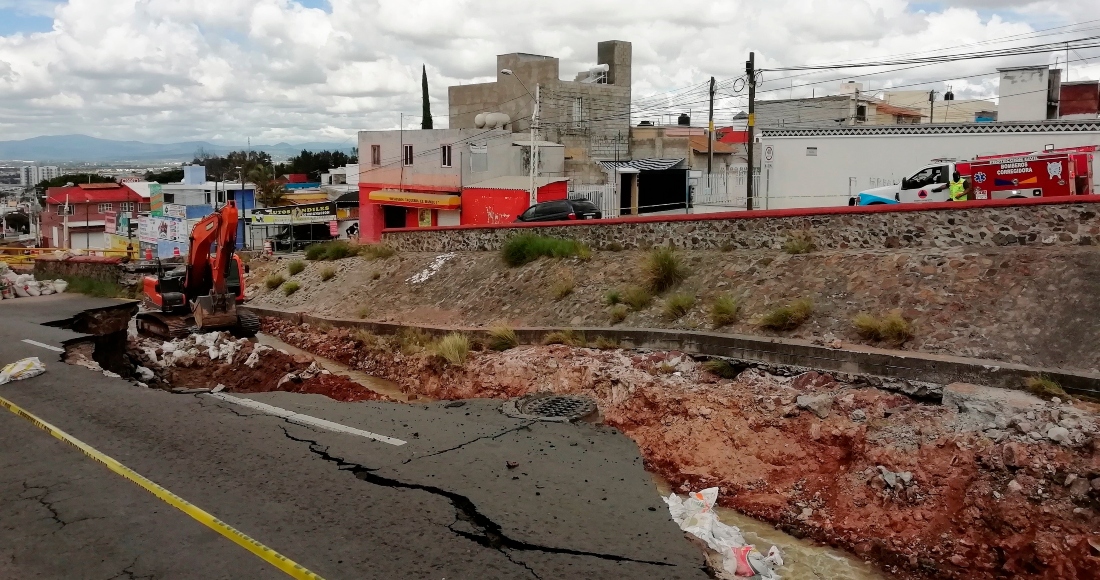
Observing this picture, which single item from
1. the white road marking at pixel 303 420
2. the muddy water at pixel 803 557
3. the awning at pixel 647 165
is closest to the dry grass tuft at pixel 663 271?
the muddy water at pixel 803 557

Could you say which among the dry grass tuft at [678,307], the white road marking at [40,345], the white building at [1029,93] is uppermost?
the white building at [1029,93]

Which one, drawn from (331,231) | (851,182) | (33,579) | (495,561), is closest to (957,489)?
(495,561)

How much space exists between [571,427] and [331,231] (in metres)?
43.9

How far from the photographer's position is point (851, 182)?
3134 centimetres

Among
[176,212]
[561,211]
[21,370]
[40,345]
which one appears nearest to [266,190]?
[176,212]

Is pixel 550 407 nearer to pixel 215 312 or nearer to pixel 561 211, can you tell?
pixel 215 312

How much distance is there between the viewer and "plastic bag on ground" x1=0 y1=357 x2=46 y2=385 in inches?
492

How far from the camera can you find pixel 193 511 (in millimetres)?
7293

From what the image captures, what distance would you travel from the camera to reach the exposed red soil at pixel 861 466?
897cm

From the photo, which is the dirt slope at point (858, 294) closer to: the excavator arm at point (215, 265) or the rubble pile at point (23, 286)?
the excavator arm at point (215, 265)

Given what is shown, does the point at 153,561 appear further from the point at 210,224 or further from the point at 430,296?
the point at 430,296

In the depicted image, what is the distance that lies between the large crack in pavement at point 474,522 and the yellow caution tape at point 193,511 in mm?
1285

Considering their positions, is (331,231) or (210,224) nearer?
(210,224)

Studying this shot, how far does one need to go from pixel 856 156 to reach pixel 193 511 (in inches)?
1118
